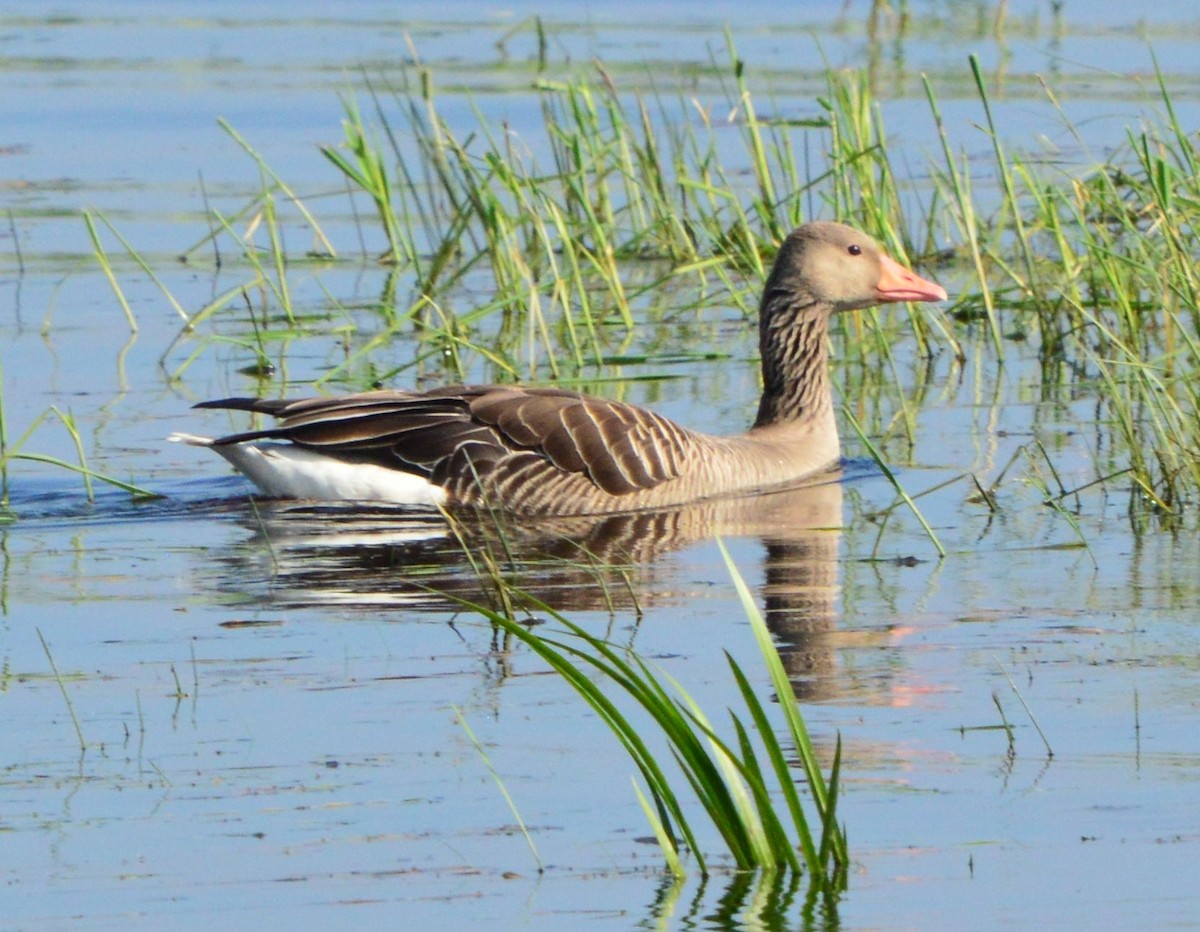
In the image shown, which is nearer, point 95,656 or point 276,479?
point 95,656

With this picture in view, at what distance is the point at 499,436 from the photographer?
986cm

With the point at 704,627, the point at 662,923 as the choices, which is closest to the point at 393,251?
the point at 704,627

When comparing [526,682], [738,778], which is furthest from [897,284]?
[738,778]

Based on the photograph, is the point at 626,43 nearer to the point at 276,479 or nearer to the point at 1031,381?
the point at 1031,381

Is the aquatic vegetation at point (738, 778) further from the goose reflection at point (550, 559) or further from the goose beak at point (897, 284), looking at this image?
the goose beak at point (897, 284)

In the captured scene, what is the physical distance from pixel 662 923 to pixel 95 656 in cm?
273

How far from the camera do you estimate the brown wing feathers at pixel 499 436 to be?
9711 millimetres

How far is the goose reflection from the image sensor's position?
289 inches

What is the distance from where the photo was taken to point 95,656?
662 centimetres

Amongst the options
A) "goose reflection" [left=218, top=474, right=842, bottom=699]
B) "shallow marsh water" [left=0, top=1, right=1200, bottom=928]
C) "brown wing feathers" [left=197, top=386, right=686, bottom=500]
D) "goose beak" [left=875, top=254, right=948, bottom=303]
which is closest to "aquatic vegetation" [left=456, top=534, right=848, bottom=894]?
"shallow marsh water" [left=0, top=1, right=1200, bottom=928]

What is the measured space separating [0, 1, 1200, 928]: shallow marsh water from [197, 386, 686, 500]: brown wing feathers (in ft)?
1.45

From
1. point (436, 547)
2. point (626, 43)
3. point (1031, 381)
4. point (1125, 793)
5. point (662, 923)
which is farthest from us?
point (626, 43)

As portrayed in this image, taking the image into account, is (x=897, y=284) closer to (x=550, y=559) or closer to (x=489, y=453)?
(x=489, y=453)

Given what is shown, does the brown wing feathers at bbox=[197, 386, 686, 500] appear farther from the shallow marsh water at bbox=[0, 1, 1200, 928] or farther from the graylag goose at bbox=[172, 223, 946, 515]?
the shallow marsh water at bbox=[0, 1, 1200, 928]
